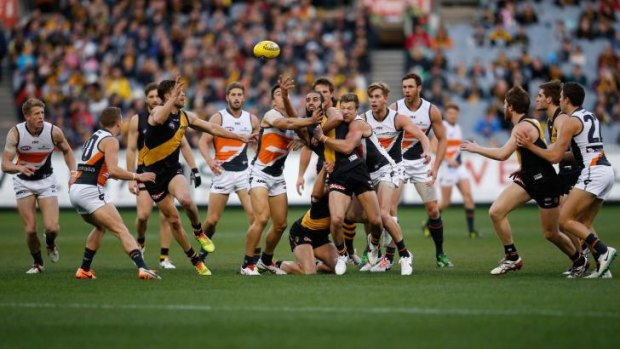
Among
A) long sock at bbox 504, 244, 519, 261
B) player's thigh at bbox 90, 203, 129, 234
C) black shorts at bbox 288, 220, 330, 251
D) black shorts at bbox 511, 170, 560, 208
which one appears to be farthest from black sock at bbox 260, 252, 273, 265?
black shorts at bbox 511, 170, 560, 208

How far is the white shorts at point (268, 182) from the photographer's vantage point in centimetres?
1529

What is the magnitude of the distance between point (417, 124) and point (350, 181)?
2782 mm

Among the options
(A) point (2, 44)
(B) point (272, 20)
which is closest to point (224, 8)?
(B) point (272, 20)

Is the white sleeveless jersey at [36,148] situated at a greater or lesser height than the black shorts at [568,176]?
greater

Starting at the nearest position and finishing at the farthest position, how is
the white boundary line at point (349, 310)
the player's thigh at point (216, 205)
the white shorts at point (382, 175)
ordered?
the white boundary line at point (349, 310), the white shorts at point (382, 175), the player's thigh at point (216, 205)

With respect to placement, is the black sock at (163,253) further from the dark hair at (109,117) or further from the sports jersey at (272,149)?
the dark hair at (109,117)

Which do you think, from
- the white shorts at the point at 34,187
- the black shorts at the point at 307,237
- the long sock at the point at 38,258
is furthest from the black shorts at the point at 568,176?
the long sock at the point at 38,258

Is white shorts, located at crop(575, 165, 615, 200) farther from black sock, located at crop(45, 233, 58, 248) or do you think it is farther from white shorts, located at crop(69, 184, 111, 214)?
black sock, located at crop(45, 233, 58, 248)

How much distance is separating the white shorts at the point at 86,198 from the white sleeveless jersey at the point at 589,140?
6.27 metres

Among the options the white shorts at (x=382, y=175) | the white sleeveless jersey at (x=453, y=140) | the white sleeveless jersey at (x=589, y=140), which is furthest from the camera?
the white sleeveless jersey at (x=453, y=140)

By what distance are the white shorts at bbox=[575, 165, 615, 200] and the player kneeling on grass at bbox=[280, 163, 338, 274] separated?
3563mm

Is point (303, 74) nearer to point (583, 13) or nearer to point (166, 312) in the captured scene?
point (583, 13)

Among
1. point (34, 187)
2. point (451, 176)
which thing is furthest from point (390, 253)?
point (451, 176)

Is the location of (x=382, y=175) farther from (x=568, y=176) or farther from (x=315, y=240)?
(x=568, y=176)
